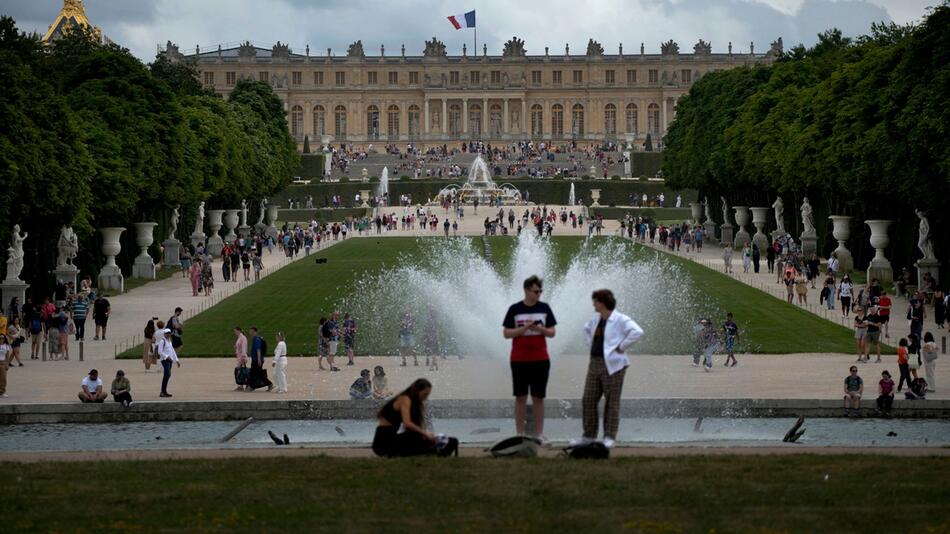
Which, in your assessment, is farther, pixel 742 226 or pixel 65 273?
pixel 742 226

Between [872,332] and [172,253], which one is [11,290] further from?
[172,253]

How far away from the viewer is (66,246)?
1921 inches

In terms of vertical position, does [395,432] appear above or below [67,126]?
below

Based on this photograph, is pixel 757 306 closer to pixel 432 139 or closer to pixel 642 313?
pixel 642 313

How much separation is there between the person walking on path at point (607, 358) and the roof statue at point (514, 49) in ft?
508

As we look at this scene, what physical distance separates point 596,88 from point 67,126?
407ft

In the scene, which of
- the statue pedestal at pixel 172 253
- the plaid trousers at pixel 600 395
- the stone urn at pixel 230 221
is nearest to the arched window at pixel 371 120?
the stone urn at pixel 230 221

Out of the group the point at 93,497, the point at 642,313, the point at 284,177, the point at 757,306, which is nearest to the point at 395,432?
the point at 93,497

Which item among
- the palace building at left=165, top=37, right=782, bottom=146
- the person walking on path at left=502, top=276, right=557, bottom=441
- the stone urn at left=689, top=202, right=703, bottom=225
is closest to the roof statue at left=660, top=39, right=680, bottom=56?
the palace building at left=165, top=37, right=782, bottom=146

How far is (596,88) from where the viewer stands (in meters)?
169

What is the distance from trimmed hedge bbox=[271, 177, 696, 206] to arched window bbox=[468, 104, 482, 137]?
43.8 meters

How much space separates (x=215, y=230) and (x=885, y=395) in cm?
5452

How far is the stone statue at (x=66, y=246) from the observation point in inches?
1908

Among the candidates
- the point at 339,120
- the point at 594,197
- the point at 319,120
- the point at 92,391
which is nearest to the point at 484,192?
the point at 594,197
